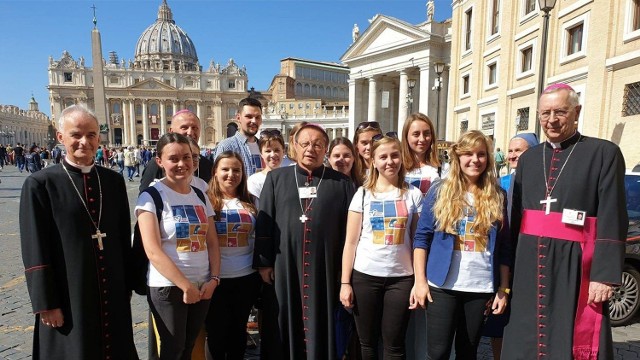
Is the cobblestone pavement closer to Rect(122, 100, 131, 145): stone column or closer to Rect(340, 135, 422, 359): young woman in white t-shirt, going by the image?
Rect(340, 135, 422, 359): young woman in white t-shirt

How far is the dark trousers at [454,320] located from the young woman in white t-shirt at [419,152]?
1.14 metres

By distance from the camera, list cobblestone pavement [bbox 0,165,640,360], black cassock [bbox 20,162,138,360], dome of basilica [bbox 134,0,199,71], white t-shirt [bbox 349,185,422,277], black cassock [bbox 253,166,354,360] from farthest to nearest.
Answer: dome of basilica [bbox 134,0,199,71] → cobblestone pavement [bbox 0,165,640,360] → black cassock [bbox 253,166,354,360] → white t-shirt [bbox 349,185,422,277] → black cassock [bbox 20,162,138,360]

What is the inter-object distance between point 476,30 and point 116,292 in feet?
89.9

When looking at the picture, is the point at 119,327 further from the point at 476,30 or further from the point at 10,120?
the point at 10,120

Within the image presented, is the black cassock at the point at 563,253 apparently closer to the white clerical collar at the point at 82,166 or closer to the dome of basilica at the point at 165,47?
the white clerical collar at the point at 82,166

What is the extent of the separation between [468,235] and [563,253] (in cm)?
61

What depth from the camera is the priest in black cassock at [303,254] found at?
3.06 metres

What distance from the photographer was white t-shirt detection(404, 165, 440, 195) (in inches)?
141

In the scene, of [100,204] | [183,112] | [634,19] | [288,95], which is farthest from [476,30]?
[288,95]

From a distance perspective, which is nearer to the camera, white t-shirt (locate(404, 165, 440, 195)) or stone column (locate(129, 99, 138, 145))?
white t-shirt (locate(404, 165, 440, 195))

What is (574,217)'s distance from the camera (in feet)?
8.08

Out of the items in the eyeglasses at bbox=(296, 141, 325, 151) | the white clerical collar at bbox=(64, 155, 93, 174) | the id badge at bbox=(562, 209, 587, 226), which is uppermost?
the eyeglasses at bbox=(296, 141, 325, 151)

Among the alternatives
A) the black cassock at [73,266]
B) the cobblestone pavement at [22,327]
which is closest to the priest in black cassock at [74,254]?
the black cassock at [73,266]

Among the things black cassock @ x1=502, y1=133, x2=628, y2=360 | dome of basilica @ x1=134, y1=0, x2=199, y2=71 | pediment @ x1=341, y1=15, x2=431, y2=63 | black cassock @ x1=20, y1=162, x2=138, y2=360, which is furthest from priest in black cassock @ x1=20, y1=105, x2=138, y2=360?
dome of basilica @ x1=134, y1=0, x2=199, y2=71
